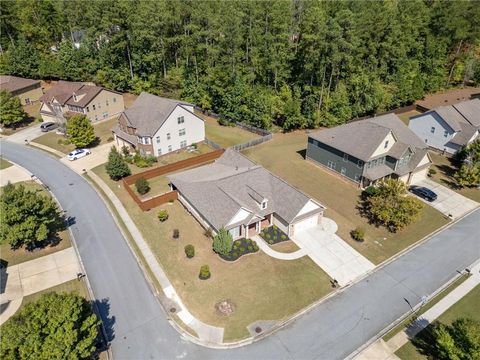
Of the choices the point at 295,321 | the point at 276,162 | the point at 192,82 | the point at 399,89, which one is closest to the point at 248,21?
the point at 192,82

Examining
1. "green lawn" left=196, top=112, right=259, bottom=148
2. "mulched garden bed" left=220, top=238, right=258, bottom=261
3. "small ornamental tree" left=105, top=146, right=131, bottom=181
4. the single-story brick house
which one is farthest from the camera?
"green lawn" left=196, top=112, right=259, bottom=148

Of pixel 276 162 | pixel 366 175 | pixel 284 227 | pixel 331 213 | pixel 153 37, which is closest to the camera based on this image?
pixel 284 227

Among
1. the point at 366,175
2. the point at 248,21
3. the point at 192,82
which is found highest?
the point at 248,21

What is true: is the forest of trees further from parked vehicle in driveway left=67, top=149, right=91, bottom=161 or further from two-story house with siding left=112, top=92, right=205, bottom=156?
parked vehicle in driveway left=67, top=149, right=91, bottom=161

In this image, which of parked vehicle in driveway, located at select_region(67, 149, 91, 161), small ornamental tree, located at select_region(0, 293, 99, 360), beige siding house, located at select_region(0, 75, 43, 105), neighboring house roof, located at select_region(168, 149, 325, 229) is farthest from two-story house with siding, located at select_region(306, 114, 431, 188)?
beige siding house, located at select_region(0, 75, 43, 105)

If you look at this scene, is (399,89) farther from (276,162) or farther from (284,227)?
(284,227)

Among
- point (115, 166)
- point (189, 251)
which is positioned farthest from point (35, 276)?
point (115, 166)
